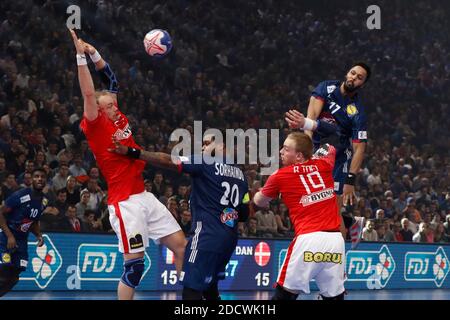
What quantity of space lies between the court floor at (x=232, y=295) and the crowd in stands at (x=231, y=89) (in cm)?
136

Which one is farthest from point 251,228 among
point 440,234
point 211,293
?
point 211,293

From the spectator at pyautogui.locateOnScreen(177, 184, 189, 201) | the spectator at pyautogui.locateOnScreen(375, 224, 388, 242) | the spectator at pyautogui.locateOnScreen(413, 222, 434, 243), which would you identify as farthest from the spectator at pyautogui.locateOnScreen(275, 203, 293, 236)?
the spectator at pyautogui.locateOnScreen(413, 222, 434, 243)

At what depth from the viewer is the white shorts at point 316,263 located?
8164 millimetres

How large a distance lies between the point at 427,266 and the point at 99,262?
9.16 m

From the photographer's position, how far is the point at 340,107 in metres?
10.9

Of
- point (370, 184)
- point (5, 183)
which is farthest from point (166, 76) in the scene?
point (5, 183)

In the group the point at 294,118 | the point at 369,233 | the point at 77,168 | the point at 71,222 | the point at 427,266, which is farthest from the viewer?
Answer: the point at 427,266

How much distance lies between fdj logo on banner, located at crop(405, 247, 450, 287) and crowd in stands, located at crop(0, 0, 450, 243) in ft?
2.75

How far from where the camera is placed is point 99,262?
49.3 feet

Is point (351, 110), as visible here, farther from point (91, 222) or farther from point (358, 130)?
point (91, 222)

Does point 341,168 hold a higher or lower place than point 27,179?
higher

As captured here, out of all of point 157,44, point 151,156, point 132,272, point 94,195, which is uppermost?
point 157,44

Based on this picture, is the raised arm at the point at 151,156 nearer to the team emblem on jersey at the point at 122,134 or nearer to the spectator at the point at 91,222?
the team emblem on jersey at the point at 122,134

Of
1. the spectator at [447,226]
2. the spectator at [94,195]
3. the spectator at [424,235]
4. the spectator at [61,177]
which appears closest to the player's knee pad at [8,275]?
the spectator at [94,195]
